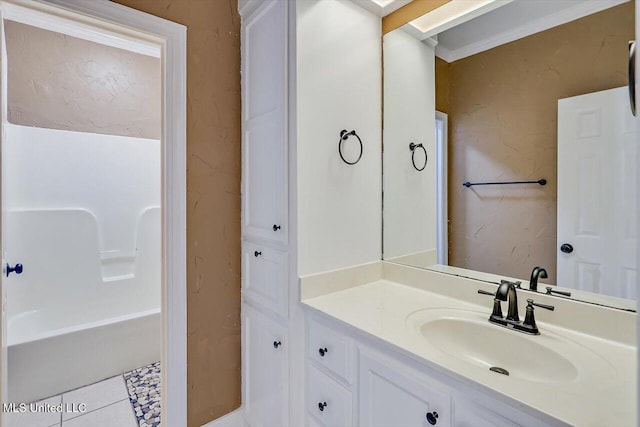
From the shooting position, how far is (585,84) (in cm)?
102

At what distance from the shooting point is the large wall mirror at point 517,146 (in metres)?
0.96

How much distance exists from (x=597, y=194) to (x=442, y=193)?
57 cm

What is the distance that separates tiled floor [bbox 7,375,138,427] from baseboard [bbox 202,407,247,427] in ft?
1.71

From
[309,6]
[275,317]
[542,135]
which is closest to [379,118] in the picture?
[309,6]

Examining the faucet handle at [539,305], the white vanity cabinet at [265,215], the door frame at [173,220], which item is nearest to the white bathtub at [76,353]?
the door frame at [173,220]

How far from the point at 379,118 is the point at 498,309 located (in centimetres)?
104

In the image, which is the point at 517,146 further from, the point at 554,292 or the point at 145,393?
the point at 145,393

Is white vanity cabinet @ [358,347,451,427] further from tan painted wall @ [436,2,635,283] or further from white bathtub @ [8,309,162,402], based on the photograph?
white bathtub @ [8,309,162,402]

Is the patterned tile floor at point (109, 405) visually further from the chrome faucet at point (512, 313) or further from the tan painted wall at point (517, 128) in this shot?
the tan painted wall at point (517, 128)

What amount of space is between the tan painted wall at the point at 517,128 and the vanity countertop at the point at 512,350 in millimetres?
199

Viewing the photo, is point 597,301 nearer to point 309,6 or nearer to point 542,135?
point 542,135

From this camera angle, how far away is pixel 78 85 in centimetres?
242

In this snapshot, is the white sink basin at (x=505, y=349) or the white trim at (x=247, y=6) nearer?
the white sink basin at (x=505, y=349)

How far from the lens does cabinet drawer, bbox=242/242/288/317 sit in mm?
1317
